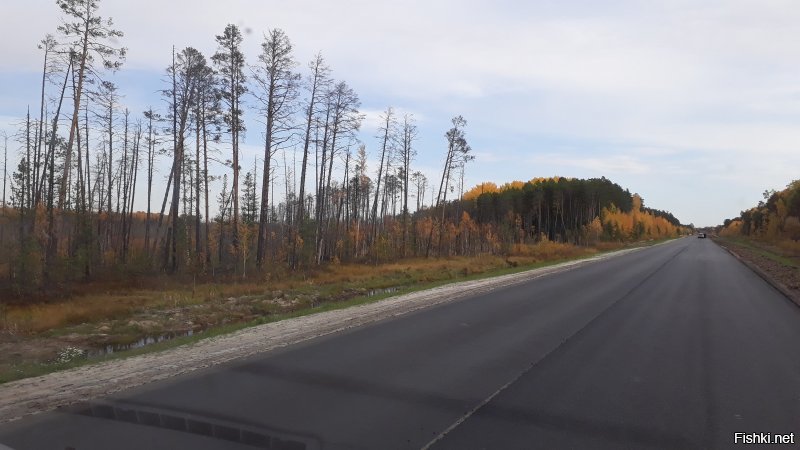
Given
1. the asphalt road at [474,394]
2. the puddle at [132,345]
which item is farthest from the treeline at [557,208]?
the asphalt road at [474,394]

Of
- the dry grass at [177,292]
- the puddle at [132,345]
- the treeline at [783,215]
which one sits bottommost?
the puddle at [132,345]

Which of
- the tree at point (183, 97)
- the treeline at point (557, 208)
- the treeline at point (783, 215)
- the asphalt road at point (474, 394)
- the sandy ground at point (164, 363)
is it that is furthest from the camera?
the treeline at point (557, 208)

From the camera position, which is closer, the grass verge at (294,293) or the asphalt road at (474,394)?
the asphalt road at (474,394)

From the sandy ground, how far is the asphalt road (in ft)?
1.53

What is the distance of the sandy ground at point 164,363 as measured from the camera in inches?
281

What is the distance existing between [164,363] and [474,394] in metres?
5.12

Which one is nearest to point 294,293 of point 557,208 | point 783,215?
point 783,215

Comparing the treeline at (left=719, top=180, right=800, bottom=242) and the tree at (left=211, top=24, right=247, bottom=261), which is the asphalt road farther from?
the treeline at (left=719, top=180, right=800, bottom=242)

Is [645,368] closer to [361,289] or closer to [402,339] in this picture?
[402,339]

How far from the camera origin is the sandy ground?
7.15 m

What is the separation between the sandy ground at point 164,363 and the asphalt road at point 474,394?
467 millimetres

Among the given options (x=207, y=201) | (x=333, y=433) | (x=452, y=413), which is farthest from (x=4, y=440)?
(x=207, y=201)

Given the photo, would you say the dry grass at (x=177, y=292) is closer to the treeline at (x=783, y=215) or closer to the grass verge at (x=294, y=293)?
the grass verge at (x=294, y=293)

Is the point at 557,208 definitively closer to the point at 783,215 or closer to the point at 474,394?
the point at 783,215
